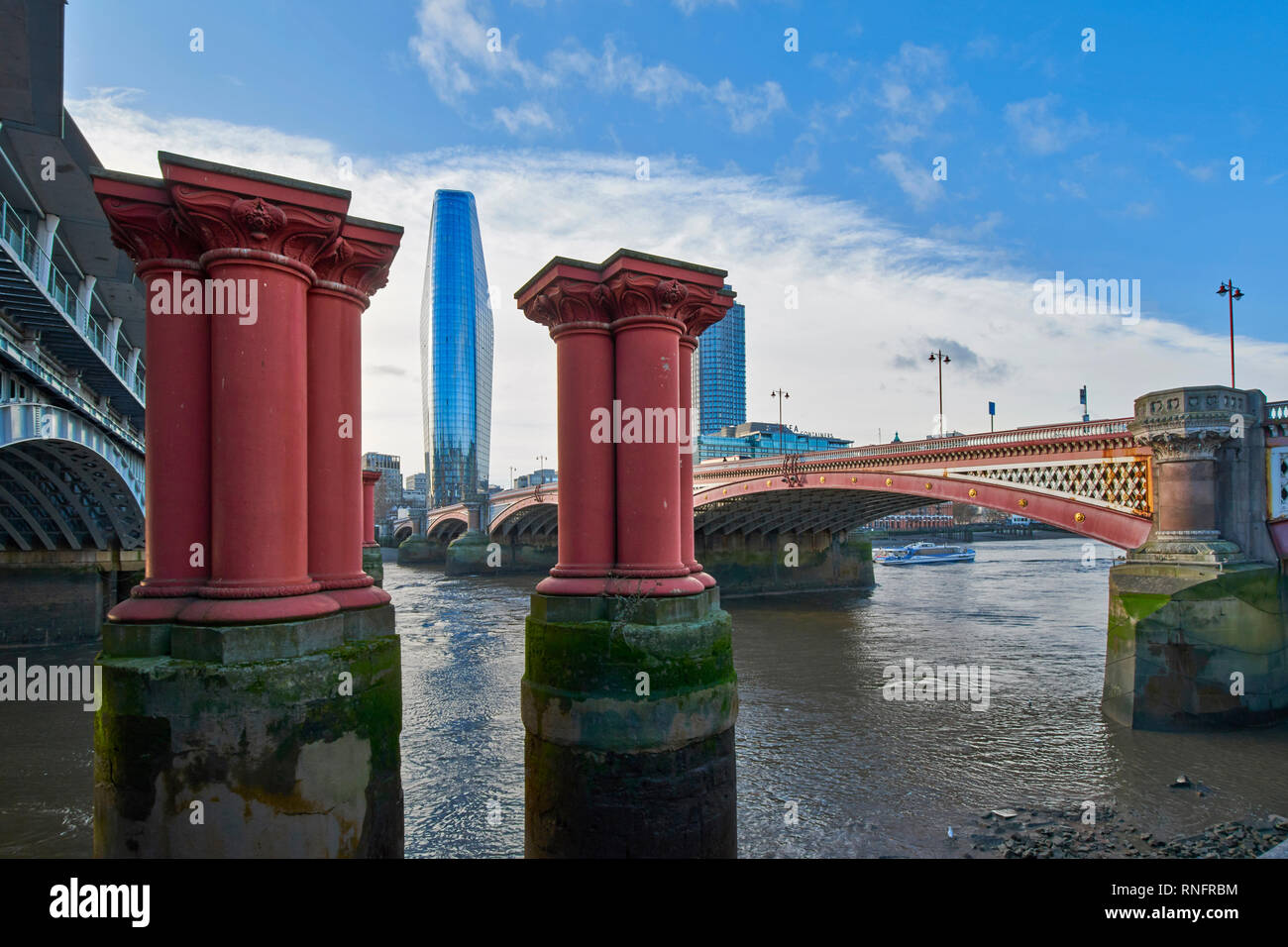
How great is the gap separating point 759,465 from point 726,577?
30.4 feet

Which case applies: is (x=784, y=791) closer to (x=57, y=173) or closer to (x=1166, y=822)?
(x=1166, y=822)

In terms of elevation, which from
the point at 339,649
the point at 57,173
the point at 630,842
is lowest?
the point at 630,842

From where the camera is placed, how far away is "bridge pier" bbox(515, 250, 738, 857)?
5.21 meters

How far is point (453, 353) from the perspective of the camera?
490 ft

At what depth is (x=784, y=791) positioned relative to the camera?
36.7 feet

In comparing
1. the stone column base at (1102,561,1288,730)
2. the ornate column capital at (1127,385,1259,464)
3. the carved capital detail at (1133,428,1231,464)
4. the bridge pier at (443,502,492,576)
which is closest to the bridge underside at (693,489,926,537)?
the carved capital detail at (1133,428,1231,464)

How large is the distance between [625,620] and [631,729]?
767 mm

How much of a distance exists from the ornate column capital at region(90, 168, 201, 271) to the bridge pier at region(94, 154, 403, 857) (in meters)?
0.01

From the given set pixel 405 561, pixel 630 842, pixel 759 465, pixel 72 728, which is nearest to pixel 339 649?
pixel 630 842

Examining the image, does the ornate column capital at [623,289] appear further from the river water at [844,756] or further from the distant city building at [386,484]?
the distant city building at [386,484]

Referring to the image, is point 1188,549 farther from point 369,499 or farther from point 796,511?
point 369,499

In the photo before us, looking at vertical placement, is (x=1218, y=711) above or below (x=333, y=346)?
below

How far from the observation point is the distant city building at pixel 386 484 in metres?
158

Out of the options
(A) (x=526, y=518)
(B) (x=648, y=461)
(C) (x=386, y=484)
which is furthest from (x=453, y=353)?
(B) (x=648, y=461)
